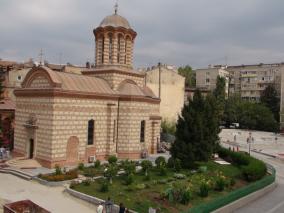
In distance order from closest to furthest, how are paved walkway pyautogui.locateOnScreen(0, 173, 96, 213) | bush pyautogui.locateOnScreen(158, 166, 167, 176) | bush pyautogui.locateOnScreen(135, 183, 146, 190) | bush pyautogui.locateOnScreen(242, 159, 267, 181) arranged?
paved walkway pyautogui.locateOnScreen(0, 173, 96, 213) < bush pyautogui.locateOnScreen(135, 183, 146, 190) < bush pyautogui.locateOnScreen(158, 166, 167, 176) < bush pyautogui.locateOnScreen(242, 159, 267, 181)

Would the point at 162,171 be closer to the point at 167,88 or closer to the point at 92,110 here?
the point at 92,110

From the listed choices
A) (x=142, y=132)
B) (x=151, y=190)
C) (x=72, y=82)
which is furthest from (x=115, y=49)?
(x=151, y=190)

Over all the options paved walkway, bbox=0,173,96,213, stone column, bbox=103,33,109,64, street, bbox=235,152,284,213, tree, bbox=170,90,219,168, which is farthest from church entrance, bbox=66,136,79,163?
street, bbox=235,152,284,213

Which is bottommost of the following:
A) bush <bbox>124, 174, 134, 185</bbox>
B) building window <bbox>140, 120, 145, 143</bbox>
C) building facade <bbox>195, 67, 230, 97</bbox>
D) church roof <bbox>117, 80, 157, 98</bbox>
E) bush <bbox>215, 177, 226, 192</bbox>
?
bush <bbox>215, 177, 226, 192</bbox>

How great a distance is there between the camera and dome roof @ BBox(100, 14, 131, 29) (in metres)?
28.6

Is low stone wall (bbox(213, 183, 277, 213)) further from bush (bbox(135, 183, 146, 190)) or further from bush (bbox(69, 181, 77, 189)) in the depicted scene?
bush (bbox(69, 181, 77, 189))

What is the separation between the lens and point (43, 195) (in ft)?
57.7

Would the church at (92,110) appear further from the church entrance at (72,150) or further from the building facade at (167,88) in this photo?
the building facade at (167,88)

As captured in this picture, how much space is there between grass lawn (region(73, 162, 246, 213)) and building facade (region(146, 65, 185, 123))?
2708cm

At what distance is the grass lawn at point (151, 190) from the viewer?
16.1 metres

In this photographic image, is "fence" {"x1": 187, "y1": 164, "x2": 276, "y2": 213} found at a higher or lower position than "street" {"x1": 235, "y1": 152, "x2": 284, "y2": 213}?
higher

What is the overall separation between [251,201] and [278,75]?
60.1 m

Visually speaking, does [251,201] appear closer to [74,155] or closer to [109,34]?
[74,155]

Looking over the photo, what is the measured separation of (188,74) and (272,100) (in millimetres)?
22871
